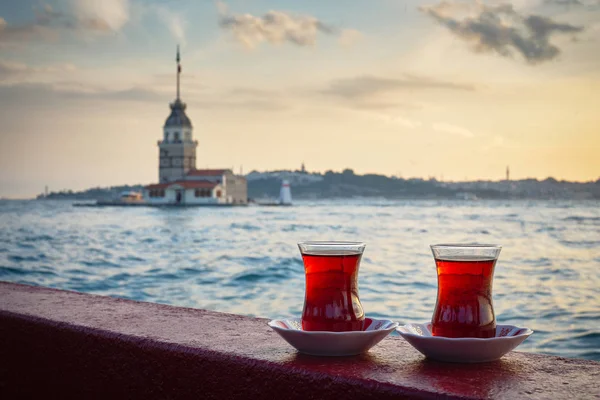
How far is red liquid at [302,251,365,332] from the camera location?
108cm

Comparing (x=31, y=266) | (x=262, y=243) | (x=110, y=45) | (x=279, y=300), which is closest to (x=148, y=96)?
(x=110, y=45)

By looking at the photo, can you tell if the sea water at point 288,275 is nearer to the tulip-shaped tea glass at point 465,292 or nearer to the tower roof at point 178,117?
the tulip-shaped tea glass at point 465,292

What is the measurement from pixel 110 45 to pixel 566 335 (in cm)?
5329

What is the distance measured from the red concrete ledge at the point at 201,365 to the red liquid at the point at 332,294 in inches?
2.7

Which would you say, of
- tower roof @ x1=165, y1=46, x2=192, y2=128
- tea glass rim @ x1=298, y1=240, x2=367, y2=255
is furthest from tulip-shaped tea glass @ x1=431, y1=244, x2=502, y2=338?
tower roof @ x1=165, y1=46, x2=192, y2=128

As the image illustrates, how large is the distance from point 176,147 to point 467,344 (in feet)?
244

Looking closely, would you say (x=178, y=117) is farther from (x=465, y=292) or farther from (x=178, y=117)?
(x=465, y=292)

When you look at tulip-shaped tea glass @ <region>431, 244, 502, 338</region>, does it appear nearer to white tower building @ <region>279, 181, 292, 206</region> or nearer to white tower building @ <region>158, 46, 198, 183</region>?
white tower building @ <region>158, 46, 198, 183</region>

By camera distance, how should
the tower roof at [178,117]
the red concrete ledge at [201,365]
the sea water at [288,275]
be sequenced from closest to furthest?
1. the red concrete ledge at [201,365]
2. the sea water at [288,275]
3. the tower roof at [178,117]

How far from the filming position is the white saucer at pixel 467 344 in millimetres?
1035

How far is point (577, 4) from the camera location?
46938 mm

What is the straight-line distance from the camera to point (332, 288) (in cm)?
109

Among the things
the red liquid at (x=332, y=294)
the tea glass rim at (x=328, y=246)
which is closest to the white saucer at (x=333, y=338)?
the red liquid at (x=332, y=294)

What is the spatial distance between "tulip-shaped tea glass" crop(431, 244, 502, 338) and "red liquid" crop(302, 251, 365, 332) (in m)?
0.12
